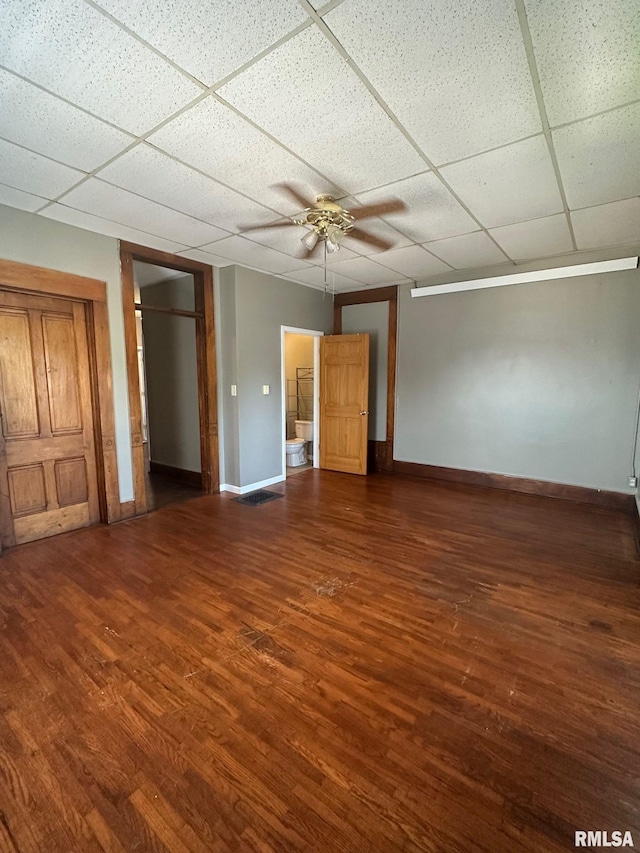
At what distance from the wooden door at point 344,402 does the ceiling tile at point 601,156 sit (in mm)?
3038

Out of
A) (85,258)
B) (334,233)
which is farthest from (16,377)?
(334,233)

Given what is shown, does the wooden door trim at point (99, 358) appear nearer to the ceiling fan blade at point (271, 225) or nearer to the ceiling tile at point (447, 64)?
the ceiling fan blade at point (271, 225)

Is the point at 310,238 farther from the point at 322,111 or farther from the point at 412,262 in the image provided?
the point at 412,262

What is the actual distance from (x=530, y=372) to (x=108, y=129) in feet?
14.9

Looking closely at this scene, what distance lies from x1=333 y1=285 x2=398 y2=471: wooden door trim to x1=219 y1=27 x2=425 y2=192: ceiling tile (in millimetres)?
3063

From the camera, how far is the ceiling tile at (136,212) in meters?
2.68

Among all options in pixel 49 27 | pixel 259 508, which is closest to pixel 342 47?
pixel 49 27

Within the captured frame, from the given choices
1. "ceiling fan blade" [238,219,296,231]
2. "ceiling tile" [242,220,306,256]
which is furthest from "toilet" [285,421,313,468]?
"ceiling fan blade" [238,219,296,231]

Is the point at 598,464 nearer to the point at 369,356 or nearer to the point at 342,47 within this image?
the point at 369,356

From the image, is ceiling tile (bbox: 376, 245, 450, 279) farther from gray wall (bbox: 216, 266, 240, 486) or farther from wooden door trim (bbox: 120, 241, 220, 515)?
wooden door trim (bbox: 120, 241, 220, 515)

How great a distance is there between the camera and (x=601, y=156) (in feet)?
7.29

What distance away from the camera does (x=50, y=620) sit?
2.22 m

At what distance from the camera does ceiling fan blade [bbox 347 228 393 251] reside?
11.1 feet

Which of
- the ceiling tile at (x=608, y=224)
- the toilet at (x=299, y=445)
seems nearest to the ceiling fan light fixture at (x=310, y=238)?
the ceiling tile at (x=608, y=224)
